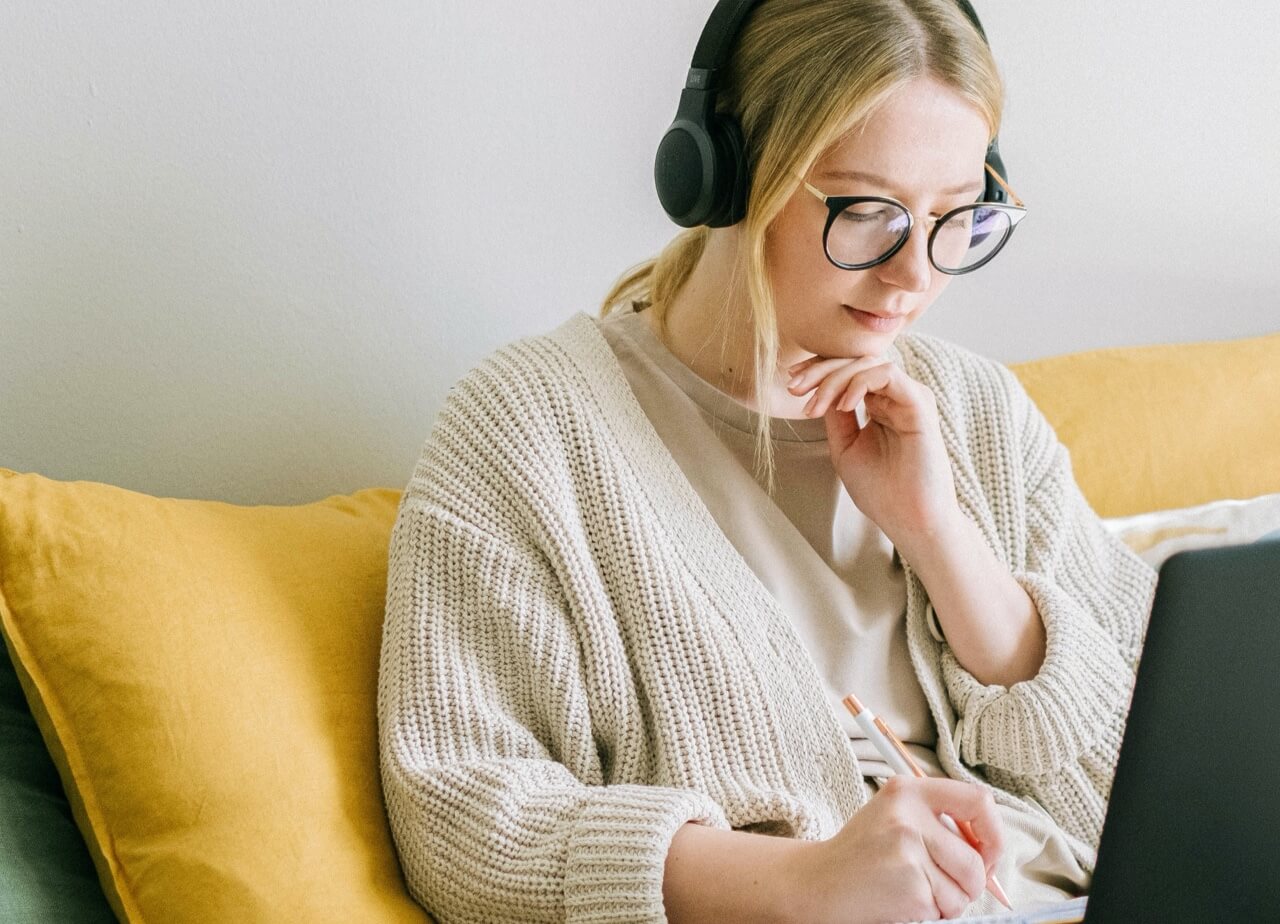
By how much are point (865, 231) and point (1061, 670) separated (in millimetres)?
430

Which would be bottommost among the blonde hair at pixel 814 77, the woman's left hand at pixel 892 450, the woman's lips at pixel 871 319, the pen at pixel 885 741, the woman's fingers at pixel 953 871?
the woman's fingers at pixel 953 871

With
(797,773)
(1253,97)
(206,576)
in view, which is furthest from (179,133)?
(1253,97)

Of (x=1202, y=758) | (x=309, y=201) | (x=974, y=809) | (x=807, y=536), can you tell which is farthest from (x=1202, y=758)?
(x=309, y=201)

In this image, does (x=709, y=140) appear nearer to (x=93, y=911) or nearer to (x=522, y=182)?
(x=522, y=182)

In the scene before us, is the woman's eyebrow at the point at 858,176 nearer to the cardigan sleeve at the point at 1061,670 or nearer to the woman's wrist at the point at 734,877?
the cardigan sleeve at the point at 1061,670

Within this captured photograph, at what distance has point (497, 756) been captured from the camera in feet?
→ 3.42

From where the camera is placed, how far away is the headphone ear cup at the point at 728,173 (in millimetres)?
1146

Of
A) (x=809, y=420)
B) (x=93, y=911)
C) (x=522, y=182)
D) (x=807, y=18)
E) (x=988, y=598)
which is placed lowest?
(x=93, y=911)

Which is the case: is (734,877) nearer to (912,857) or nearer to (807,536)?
(912,857)

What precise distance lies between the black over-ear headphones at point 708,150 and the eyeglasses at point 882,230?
0.25ft

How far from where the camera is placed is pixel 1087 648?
119cm

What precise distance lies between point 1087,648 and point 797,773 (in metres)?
0.31

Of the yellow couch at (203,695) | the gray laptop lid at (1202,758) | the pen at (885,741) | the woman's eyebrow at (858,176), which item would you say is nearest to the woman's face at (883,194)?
the woman's eyebrow at (858,176)

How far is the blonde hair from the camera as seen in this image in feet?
3.60
